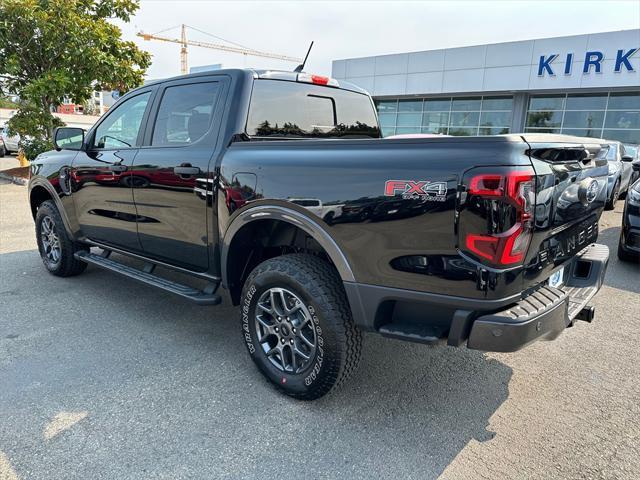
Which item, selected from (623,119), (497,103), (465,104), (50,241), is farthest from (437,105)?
(50,241)

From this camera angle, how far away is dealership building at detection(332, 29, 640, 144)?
66.7ft

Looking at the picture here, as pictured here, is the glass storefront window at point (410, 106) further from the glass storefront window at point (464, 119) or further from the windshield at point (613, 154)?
the windshield at point (613, 154)

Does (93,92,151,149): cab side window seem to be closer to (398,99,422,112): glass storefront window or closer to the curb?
the curb

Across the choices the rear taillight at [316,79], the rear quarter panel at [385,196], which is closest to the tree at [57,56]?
the rear taillight at [316,79]

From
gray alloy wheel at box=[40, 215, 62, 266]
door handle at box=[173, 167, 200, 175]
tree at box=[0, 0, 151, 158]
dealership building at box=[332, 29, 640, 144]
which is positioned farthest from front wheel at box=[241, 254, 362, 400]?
dealership building at box=[332, 29, 640, 144]

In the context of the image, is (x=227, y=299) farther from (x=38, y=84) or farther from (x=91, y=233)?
(x=38, y=84)

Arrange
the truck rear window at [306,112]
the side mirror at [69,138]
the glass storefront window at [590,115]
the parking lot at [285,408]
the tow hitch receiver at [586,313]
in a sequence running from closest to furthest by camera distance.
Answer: the parking lot at [285,408] → the tow hitch receiver at [586,313] → the truck rear window at [306,112] → the side mirror at [69,138] → the glass storefront window at [590,115]

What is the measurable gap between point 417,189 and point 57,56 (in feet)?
41.4

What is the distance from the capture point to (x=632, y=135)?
2048 cm

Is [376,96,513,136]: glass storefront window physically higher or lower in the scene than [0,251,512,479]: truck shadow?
higher

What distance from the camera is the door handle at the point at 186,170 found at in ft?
10.5

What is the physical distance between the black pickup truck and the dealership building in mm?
21011

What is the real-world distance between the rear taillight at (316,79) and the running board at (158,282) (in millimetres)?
1724

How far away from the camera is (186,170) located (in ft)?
10.7
